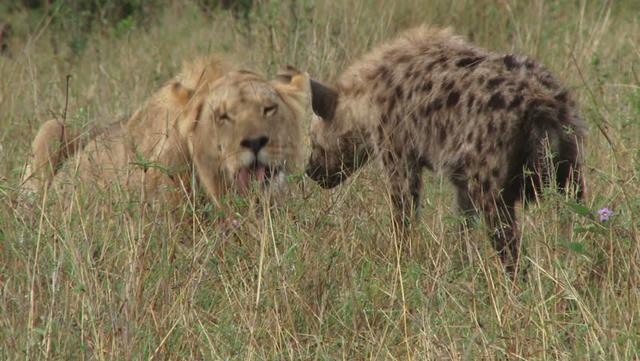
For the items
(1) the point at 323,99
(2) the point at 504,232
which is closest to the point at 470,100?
(2) the point at 504,232

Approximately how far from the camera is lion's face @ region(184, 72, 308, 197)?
18.9ft

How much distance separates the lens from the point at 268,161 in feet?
19.0

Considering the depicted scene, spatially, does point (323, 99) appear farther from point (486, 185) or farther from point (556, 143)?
point (556, 143)

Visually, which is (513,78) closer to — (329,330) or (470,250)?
(470,250)

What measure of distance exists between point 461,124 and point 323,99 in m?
1.30

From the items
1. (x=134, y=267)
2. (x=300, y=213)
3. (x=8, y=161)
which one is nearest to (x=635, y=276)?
(x=300, y=213)

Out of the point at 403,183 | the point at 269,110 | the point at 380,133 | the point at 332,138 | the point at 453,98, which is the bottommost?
the point at 332,138

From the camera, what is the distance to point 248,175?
5.77 m

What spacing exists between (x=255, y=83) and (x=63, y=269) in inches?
65.7

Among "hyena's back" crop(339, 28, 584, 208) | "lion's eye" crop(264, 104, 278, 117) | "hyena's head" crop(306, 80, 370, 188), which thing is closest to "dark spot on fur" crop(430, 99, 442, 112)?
"hyena's back" crop(339, 28, 584, 208)

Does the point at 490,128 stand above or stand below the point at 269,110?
above

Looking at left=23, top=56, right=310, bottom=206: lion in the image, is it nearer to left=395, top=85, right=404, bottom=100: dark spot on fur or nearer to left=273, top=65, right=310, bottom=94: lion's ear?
left=273, top=65, right=310, bottom=94: lion's ear

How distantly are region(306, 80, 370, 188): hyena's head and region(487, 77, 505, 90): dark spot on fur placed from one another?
3.45 feet

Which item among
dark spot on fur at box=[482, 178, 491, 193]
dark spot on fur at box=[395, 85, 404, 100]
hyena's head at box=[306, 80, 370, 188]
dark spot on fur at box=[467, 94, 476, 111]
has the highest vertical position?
dark spot on fur at box=[467, 94, 476, 111]
